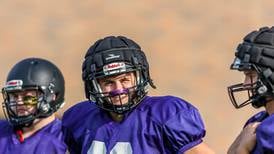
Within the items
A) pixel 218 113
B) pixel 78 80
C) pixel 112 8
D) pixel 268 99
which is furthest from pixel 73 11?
pixel 268 99

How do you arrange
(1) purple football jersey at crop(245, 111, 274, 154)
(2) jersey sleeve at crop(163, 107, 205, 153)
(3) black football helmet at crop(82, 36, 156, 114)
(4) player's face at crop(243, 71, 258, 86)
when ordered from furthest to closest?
(3) black football helmet at crop(82, 36, 156, 114) < (2) jersey sleeve at crop(163, 107, 205, 153) < (4) player's face at crop(243, 71, 258, 86) < (1) purple football jersey at crop(245, 111, 274, 154)

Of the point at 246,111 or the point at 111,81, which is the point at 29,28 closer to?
the point at 246,111

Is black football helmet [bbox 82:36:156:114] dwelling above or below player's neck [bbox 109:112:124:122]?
above

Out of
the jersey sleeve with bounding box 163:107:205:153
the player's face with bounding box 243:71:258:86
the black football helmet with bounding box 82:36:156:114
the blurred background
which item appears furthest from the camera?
the blurred background

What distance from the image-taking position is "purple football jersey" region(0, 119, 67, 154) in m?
3.41

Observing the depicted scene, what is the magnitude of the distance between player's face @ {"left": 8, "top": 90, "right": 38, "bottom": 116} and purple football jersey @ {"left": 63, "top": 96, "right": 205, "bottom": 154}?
0.24 metres

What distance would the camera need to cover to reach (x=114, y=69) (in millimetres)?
3211

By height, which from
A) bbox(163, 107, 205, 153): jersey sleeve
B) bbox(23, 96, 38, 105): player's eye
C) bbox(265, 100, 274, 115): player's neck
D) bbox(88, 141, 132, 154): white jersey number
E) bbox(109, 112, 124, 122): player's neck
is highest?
bbox(23, 96, 38, 105): player's eye

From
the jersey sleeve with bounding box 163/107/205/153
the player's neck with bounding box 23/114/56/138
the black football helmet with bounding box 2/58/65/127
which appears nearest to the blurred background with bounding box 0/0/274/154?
the black football helmet with bounding box 2/58/65/127

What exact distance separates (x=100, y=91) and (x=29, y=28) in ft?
16.1

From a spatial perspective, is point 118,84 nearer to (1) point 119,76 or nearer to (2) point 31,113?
(1) point 119,76

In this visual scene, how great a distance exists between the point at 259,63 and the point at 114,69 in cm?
58

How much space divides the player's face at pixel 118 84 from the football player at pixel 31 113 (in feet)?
1.13

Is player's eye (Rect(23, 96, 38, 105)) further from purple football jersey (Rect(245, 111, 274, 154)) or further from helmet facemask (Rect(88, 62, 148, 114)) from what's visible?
purple football jersey (Rect(245, 111, 274, 154))
